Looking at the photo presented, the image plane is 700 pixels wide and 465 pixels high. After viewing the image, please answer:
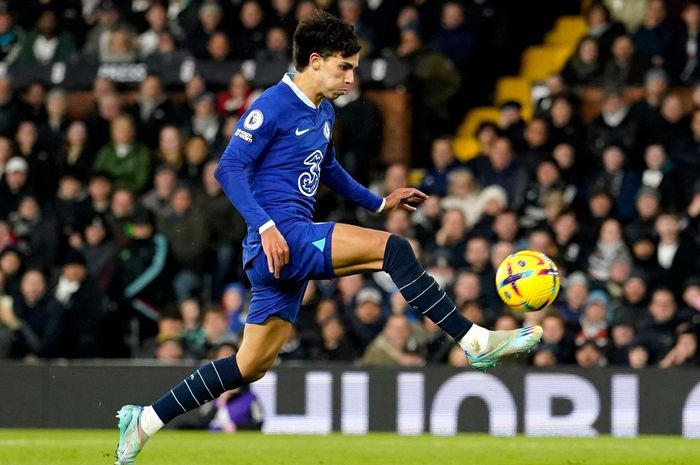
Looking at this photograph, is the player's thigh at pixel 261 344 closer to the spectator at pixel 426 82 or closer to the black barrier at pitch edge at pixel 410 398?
the black barrier at pitch edge at pixel 410 398

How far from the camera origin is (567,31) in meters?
17.2

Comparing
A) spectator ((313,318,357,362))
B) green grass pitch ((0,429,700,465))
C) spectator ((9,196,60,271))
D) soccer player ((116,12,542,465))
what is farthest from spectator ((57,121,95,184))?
soccer player ((116,12,542,465))

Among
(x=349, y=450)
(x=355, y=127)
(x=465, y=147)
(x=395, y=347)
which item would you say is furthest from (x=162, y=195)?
(x=349, y=450)

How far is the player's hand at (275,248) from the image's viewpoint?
7648 mm

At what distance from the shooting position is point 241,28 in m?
16.5

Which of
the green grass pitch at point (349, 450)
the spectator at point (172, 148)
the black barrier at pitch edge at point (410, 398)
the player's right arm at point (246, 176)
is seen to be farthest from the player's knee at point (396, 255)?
the spectator at point (172, 148)

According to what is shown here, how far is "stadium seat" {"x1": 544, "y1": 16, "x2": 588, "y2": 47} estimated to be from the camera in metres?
17.1

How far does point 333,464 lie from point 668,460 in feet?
6.36

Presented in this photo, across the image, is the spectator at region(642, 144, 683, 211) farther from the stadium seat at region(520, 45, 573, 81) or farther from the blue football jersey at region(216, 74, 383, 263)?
the blue football jersey at region(216, 74, 383, 263)

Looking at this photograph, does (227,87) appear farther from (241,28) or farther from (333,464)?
(333,464)

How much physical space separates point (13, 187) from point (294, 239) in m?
8.20

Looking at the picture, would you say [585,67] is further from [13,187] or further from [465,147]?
[13,187]

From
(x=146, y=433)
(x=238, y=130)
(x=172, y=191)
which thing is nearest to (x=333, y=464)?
(x=146, y=433)

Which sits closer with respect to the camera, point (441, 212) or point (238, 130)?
point (238, 130)
